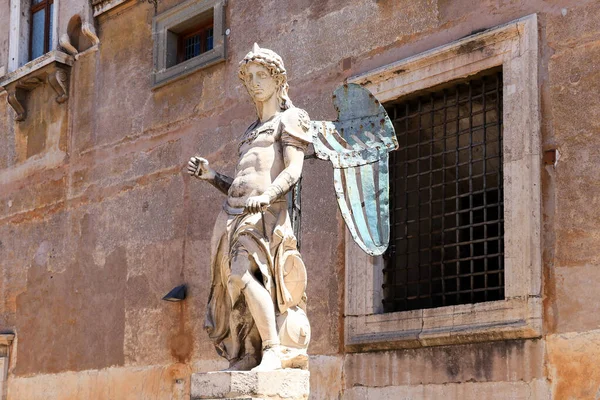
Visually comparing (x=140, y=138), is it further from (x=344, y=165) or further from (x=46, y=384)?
(x=344, y=165)

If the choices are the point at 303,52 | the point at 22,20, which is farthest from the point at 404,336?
the point at 22,20

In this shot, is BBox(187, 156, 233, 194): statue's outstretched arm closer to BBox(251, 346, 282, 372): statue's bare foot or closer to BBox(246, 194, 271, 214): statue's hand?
BBox(246, 194, 271, 214): statue's hand

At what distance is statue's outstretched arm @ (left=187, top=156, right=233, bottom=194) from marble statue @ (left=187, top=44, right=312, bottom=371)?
29 millimetres

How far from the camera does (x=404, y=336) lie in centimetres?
913

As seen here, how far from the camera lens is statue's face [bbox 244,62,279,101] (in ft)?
23.4

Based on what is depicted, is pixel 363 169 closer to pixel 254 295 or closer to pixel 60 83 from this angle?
pixel 254 295

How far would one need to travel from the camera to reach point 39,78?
1417cm

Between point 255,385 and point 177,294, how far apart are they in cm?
524

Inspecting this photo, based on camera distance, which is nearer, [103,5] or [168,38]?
[168,38]

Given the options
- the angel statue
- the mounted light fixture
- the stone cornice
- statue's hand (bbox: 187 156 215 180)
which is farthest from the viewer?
the stone cornice

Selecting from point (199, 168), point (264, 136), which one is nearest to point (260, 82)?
point (264, 136)

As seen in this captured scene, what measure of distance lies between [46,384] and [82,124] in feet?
10.4

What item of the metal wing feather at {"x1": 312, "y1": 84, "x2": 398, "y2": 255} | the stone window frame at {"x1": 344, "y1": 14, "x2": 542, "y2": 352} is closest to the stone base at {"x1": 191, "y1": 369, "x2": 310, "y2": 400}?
the metal wing feather at {"x1": 312, "y1": 84, "x2": 398, "y2": 255}

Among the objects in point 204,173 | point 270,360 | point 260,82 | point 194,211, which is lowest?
point 270,360
